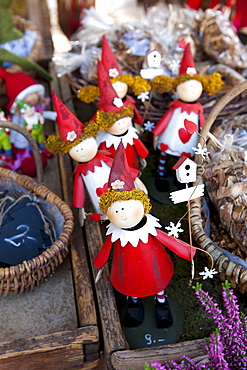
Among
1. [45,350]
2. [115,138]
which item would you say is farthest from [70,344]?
[115,138]

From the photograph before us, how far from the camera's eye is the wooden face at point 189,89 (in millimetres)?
1307

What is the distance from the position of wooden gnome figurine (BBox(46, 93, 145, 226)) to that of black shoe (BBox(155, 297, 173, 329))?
0.30 m

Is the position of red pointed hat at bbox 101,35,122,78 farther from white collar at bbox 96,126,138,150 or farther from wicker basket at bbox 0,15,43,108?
wicker basket at bbox 0,15,43,108

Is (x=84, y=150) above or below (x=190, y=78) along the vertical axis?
below

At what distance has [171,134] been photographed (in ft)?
4.53

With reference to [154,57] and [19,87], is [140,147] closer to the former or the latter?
[154,57]

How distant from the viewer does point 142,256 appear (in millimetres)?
994

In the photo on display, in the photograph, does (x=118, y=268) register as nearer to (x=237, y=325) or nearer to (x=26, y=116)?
(x=237, y=325)

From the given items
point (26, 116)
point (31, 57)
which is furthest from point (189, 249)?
point (31, 57)

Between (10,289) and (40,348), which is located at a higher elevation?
(10,289)

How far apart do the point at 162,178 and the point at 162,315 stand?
560 mm

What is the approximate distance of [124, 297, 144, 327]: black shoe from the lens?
1.11 m

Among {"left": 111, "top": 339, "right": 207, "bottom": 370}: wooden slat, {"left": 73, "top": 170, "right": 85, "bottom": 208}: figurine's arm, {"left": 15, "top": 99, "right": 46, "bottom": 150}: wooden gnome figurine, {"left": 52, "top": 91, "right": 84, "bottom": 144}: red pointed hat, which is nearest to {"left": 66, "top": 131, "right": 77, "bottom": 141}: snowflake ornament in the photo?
{"left": 52, "top": 91, "right": 84, "bottom": 144}: red pointed hat

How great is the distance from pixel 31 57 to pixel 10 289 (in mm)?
1260
